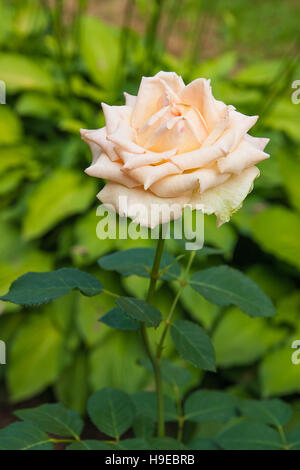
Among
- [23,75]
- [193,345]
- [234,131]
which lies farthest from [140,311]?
[23,75]

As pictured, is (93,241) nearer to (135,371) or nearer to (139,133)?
(135,371)

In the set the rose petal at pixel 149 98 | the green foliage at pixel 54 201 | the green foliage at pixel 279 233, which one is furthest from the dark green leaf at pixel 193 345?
the green foliage at pixel 54 201

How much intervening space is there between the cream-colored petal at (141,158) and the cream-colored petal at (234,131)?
0.05 meters

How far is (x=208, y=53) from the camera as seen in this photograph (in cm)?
415

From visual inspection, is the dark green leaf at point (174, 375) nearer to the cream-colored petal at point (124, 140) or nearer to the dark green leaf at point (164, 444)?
the dark green leaf at point (164, 444)

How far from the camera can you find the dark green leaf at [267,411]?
763 millimetres

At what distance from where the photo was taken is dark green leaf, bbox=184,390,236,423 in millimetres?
781

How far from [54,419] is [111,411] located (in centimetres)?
8

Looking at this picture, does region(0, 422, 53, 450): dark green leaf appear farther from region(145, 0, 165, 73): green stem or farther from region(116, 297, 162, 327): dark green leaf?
region(145, 0, 165, 73): green stem

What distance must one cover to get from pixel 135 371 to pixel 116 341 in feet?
0.37

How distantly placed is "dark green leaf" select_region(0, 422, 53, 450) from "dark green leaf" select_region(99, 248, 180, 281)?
0.68 ft

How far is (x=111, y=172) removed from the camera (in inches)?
18.9

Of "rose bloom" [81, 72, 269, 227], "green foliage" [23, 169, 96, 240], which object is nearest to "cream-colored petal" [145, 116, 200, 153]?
"rose bloom" [81, 72, 269, 227]

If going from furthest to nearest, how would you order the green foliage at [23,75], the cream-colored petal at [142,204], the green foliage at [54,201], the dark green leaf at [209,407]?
the green foliage at [23,75]
the green foliage at [54,201]
the dark green leaf at [209,407]
the cream-colored petal at [142,204]
